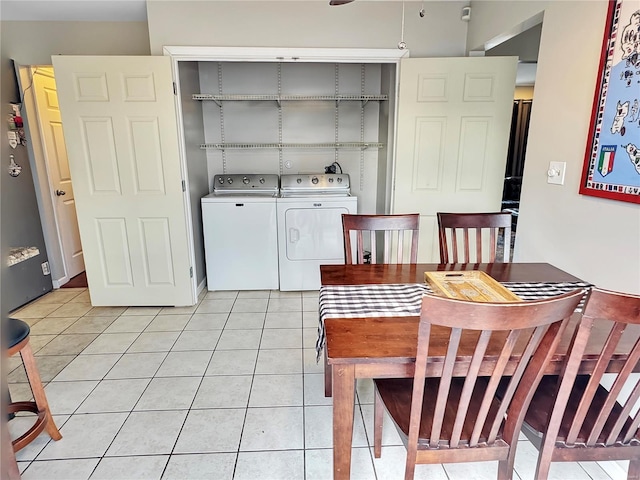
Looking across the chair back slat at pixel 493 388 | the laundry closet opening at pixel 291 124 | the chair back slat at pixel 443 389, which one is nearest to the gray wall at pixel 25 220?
the laundry closet opening at pixel 291 124

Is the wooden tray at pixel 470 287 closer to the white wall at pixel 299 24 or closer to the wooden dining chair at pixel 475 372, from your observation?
the wooden dining chair at pixel 475 372

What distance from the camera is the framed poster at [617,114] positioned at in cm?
145

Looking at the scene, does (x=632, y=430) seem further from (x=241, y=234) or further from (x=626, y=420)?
(x=241, y=234)

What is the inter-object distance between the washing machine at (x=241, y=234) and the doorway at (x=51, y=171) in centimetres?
152

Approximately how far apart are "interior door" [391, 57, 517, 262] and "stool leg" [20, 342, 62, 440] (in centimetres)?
243

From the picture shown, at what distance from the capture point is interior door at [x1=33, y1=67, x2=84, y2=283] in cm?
333

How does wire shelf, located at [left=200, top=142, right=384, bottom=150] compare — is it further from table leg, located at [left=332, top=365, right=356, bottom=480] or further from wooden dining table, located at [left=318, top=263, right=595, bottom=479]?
table leg, located at [left=332, top=365, right=356, bottom=480]

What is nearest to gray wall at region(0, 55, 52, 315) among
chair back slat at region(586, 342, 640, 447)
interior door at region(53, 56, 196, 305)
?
interior door at region(53, 56, 196, 305)

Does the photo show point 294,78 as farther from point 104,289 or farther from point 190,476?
point 190,476

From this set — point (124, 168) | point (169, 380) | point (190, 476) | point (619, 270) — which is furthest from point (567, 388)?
point (124, 168)

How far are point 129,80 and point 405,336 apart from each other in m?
2.66

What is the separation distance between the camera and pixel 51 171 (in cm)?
345

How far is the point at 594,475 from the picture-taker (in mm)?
1525

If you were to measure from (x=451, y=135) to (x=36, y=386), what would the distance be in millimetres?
2928
